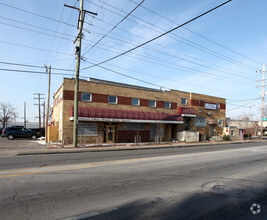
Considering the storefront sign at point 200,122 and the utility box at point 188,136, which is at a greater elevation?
the storefront sign at point 200,122

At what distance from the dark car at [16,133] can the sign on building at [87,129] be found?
36.1 feet

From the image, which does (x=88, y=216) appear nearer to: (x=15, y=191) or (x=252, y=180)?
(x=15, y=191)

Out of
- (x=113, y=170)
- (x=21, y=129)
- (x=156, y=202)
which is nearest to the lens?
(x=156, y=202)

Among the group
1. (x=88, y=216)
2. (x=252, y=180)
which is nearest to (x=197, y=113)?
(x=252, y=180)

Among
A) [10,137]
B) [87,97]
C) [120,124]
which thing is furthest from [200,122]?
[10,137]

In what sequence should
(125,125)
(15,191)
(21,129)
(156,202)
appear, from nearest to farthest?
(156,202) → (15,191) → (125,125) → (21,129)

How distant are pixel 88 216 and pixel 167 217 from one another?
1.58m

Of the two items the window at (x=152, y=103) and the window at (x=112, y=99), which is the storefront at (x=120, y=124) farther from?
the window at (x=152, y=103)

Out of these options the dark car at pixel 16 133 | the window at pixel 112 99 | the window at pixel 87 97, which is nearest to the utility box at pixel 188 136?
the window at pixel 112 99

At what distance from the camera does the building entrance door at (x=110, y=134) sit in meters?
22.6

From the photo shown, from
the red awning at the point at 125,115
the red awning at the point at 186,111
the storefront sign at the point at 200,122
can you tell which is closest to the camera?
the red awning at the point at 125,115

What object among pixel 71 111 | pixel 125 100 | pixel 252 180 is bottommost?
pixel 252 180

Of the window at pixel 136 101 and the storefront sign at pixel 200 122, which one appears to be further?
the storefront sign at pixel 200 122

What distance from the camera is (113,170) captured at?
8125mm
